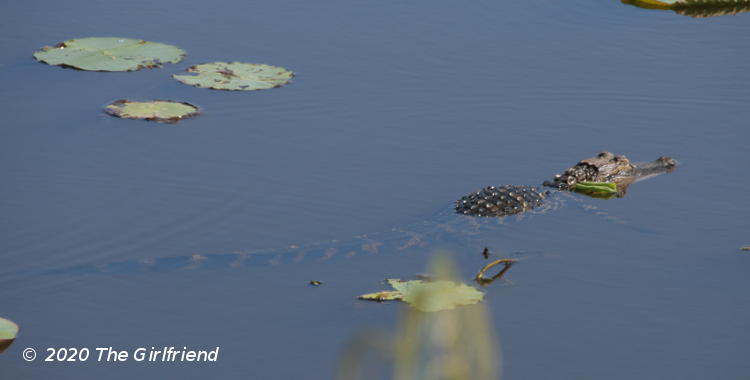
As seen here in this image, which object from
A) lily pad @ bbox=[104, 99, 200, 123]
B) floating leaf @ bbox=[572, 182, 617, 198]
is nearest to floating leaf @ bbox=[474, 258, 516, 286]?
floating leaf @ bbox=[572, 182, 617, 198]

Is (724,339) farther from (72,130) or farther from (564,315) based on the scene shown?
(72,130)

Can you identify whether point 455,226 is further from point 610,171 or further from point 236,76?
point 236,76

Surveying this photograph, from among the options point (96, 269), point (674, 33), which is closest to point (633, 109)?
point (674, 33)

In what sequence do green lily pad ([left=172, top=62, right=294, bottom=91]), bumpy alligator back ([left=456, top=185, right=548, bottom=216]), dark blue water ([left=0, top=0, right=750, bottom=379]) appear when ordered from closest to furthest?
1. dark blue water ([left=0, top=0, right=750, bottom=379])
2. bumpy alligator back ([left=456, top=185, right=548, bottom=216])
3. green lily pad ([left=172, top=62, right=294, bottom=91])

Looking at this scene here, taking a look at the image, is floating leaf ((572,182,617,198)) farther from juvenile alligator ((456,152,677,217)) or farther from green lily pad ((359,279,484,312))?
green lily pad ((359,279,484,312))

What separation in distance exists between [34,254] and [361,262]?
2.25m

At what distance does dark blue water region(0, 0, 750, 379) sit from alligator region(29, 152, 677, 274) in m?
0.09

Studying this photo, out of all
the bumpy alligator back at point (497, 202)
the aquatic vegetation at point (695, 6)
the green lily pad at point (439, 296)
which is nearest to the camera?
the green lily pad at point (439, 296)

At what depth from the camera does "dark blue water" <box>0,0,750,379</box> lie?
20.9ft

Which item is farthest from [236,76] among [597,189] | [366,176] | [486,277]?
[486,277]

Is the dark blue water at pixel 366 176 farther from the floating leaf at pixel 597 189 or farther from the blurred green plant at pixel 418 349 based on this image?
the blurred green plant at pixel 418 349

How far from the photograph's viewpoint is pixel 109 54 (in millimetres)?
10812

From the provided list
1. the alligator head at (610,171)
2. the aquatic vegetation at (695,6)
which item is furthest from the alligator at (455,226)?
the aquatic vegetation at (695,6)

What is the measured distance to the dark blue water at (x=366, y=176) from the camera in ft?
20.9
